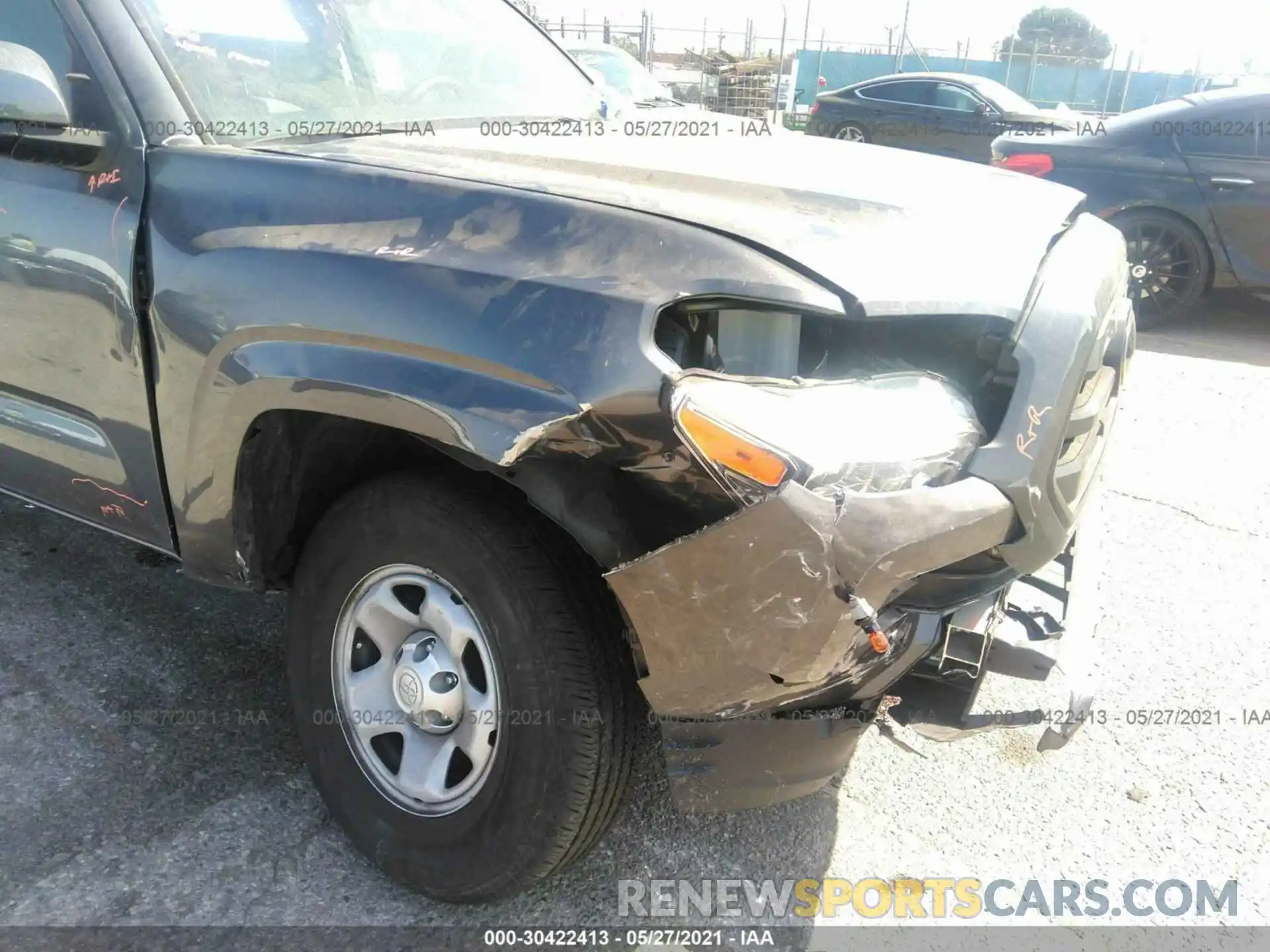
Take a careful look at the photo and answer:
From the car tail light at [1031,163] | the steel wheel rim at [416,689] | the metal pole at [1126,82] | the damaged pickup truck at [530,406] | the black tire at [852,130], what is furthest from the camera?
the metal pole at [1126,82]

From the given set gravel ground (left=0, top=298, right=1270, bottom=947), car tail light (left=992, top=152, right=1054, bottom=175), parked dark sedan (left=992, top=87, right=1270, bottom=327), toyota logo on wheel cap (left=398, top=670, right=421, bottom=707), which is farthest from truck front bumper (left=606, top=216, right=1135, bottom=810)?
car tail light (left=992, top=152, right=1054, bottom=175)

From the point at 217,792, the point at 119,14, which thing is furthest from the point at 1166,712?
the point at 119,14

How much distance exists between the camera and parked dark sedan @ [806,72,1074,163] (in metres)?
11.9

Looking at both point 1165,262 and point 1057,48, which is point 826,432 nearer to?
point 1165,262

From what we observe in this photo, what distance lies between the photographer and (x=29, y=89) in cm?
221

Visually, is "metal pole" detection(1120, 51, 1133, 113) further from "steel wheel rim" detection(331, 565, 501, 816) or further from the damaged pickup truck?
"steel wheel rim" detection(331, 565, 501, 816)

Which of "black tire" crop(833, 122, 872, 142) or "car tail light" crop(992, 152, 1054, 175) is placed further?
"black tire" crop(833, 122, 872, 142)

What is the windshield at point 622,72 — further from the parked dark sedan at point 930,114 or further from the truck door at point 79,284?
the truck door at point 79,284

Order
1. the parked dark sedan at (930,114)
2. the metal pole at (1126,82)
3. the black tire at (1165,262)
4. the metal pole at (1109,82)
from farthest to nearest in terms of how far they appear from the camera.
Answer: the metal pole at (1109,82) < the metal pole at (1126,82) < the parked dark sedan at (930,114) < the black tire at (1165,262)

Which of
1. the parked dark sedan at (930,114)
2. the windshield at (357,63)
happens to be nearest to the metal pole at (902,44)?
the parked dark sedan at (930,114)

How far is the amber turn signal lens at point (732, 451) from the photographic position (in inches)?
58.8

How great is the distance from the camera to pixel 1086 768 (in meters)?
2.65

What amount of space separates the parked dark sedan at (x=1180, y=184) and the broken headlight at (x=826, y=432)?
601 cm

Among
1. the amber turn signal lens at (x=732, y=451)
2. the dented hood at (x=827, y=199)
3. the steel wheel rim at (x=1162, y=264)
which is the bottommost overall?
the steel wheel rim at (x=1162, y=264)
